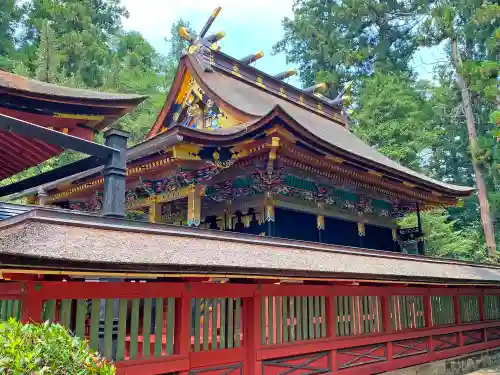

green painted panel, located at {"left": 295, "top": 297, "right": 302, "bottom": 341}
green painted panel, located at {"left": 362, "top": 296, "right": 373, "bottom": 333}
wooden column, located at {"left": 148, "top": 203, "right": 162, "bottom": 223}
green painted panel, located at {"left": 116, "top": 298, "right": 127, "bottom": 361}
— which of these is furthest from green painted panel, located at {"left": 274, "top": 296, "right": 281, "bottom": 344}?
wooden column, located at {"left": 148, "top": 203, "right": 162, "bottom": 223}

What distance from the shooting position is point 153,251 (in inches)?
190

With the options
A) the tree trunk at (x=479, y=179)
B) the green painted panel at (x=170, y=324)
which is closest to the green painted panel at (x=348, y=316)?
the green painted panel at (x=170, y=324)

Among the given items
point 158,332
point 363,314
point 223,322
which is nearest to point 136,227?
point 158,332

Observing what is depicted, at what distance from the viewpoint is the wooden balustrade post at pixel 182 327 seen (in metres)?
5.60

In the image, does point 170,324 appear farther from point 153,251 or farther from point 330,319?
point 330,319

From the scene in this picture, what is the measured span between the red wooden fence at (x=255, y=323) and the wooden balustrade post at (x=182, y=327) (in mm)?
12

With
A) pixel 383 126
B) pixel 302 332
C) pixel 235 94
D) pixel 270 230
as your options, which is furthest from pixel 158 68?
pixel 302 332

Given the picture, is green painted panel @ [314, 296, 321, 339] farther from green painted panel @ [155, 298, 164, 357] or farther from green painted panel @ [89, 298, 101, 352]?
green painted panel @ [89, 298, 101, 352]

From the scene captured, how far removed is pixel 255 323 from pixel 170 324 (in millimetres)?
1489

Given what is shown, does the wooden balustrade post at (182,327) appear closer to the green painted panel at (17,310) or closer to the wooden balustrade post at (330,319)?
the green painted panel at (17,310)

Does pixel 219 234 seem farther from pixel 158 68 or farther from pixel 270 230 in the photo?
pixel 158 68

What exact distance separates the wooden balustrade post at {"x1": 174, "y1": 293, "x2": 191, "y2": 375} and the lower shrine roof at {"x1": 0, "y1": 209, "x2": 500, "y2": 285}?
747 millimetres

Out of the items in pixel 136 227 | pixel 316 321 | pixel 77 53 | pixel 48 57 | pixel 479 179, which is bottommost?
pixel 316 321

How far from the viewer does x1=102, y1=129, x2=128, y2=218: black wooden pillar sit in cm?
604
